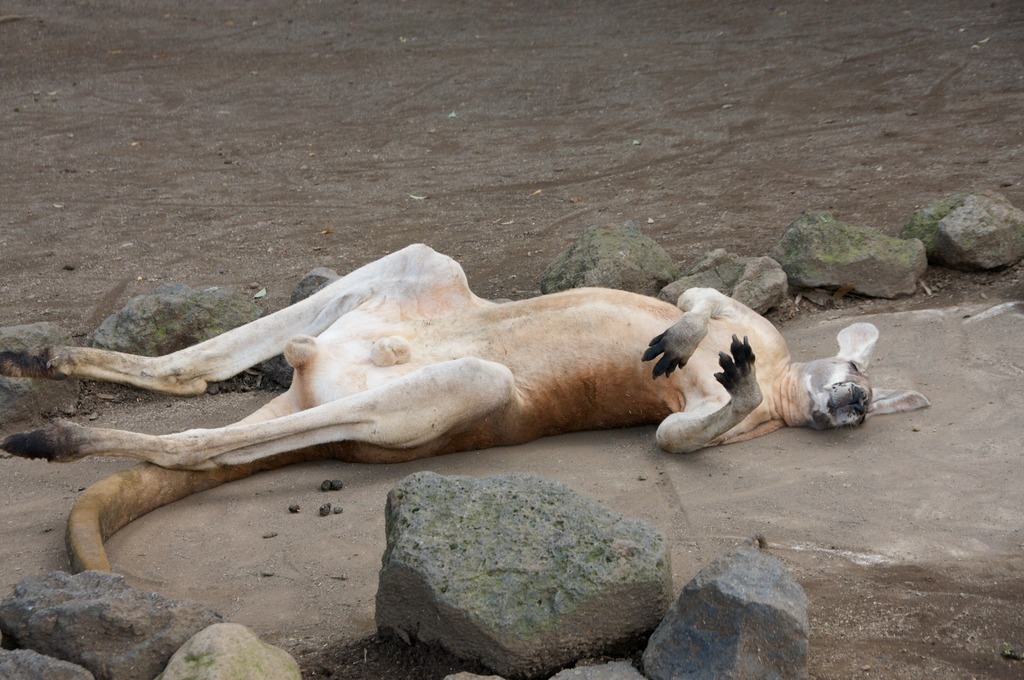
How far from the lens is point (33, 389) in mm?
5164

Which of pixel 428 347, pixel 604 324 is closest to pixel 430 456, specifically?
pixel 428 347

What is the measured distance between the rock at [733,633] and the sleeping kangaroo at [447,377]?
1621 mm

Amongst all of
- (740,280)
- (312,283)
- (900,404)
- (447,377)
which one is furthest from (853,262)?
(312,283)

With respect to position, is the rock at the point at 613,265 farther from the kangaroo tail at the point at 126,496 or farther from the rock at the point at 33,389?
the rock at the point at 33,389

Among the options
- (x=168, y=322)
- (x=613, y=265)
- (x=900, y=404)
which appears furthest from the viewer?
(x=613, y=265)

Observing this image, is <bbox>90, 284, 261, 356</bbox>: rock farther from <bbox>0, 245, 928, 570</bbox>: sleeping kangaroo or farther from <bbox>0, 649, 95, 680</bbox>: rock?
<bbox>0, 649, 95, 680</bbox>: rock

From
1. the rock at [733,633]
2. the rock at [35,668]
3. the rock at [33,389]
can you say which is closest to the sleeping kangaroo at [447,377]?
the rock at [33,389]

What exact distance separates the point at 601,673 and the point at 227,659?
87 centimetres

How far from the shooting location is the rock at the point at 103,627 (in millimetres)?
2730

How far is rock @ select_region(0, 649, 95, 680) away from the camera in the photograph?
2.56 metres

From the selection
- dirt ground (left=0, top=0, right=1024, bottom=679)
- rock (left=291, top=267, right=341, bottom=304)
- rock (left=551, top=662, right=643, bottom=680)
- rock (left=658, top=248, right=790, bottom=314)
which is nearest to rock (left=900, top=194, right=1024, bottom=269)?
dirt ground (left=0, top=0, right=1024, bottom=679)

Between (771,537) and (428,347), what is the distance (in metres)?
1.75

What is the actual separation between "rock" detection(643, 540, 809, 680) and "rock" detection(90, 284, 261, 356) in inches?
139

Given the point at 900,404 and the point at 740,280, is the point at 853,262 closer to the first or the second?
the point at 740,280
